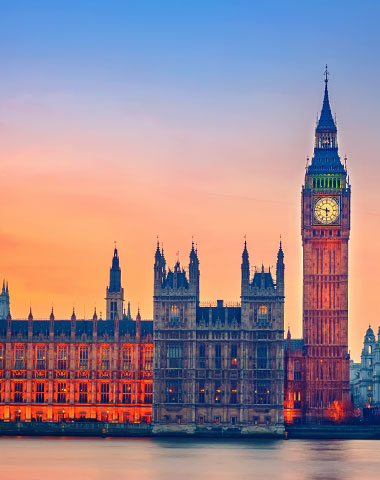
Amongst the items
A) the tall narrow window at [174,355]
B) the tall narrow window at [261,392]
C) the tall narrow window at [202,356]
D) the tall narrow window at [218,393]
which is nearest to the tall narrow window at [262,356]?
the tall narrow window at [261,392]

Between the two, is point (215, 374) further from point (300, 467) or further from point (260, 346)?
point (300, 467)

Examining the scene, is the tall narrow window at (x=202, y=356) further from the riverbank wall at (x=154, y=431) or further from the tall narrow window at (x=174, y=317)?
the riverbank wall at (x=154, y=431)

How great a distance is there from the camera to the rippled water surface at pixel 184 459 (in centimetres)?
13762

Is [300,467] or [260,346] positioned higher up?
[260,346]

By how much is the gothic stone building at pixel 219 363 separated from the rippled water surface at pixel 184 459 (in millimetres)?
7483

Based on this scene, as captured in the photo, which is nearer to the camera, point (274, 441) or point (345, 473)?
point (345, 473)

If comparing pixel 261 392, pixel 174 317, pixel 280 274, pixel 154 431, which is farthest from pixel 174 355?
pixel 280 274

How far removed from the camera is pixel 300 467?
144250 millimetres

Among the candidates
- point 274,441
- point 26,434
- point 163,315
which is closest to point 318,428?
point 274,441

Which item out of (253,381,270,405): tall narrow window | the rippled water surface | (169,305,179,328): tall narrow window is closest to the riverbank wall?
(253,381,270,405): tall narrow window

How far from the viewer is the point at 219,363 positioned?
19400cm

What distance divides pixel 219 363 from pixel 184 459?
4214 centimetres

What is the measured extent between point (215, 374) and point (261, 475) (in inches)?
2246

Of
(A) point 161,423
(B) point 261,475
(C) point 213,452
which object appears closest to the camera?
(B) point 261,475
